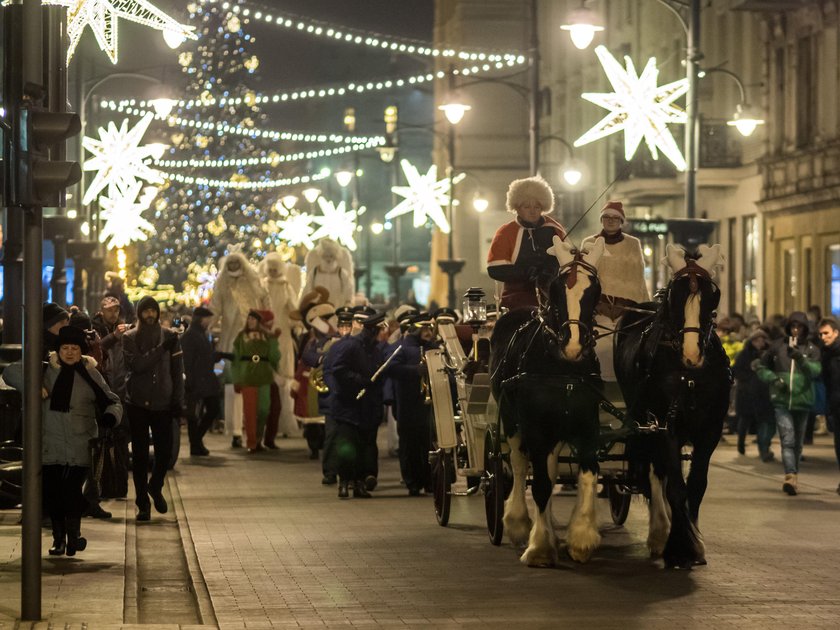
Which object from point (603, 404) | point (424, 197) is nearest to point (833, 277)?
point (424, 197)

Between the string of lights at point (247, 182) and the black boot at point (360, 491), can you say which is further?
the string of lights at point (247, 182)

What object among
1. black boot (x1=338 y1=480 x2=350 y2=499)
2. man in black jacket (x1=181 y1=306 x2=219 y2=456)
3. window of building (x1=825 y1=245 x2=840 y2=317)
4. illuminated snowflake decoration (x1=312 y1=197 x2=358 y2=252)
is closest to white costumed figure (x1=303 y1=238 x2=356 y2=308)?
man in black jacket (x1=181 y1=306 x2=219 y2=456)

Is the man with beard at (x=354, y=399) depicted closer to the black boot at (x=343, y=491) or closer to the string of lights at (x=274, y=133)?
the black boot at (x=343, y=491)

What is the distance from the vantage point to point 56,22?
1222 centimetres

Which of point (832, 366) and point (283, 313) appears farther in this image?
point (283, 313)

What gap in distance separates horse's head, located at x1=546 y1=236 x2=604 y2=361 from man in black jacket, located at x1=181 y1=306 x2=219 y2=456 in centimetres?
1220

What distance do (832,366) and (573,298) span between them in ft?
23.9

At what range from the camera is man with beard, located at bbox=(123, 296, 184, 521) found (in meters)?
16.1

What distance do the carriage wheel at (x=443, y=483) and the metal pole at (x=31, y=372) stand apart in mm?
5600

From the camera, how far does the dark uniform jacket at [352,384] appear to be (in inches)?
734

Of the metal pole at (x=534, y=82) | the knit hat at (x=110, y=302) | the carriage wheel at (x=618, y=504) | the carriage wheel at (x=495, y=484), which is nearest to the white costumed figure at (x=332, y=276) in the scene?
the metal pole at (x=534, y=82)

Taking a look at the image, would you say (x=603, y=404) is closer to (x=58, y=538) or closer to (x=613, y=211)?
(x=613, y=211)

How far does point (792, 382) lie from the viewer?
19703 millimetres

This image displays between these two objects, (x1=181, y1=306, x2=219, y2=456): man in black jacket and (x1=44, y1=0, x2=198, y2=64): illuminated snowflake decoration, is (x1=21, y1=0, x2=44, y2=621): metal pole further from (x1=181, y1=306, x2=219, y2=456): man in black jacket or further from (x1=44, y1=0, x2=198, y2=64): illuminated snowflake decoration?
(x1=181, y1=306, x2=219, y2=456): man in black jacket
